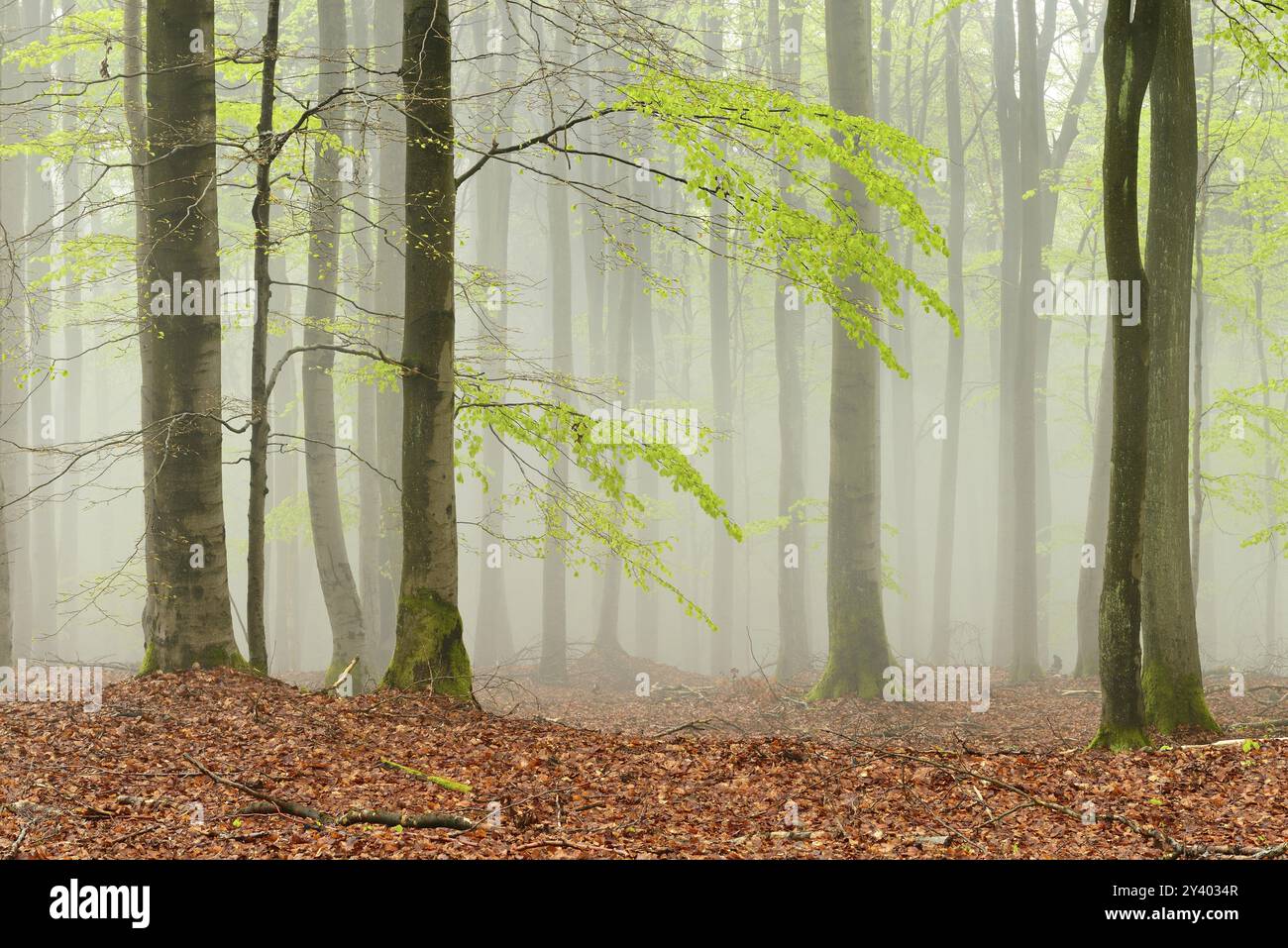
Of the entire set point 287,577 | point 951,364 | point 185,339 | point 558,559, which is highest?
point 951,364

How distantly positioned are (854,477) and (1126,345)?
659cm

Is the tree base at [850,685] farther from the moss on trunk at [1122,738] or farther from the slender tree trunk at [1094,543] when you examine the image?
the moss on trunk at [1122,738]

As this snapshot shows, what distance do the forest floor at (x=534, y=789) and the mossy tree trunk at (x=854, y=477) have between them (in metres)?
5.89

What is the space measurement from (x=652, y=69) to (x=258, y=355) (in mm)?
3878

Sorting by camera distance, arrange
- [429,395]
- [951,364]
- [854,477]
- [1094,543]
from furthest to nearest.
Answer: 1. [951,364]
2. [1094,543]
3. [854,477]
4. [429,395]

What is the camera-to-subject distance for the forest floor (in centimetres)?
467

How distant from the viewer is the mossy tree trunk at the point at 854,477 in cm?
1352

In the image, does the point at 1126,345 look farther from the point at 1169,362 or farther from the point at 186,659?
the point at 186,659

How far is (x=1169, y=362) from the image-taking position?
8.60m

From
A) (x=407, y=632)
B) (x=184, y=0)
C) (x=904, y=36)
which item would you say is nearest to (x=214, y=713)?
(x=407, y=632)

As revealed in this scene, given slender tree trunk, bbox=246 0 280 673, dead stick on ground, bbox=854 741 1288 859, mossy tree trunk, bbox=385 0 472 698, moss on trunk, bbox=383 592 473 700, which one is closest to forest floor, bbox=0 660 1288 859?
dead stick on ground, bbox=854 741 1288 859

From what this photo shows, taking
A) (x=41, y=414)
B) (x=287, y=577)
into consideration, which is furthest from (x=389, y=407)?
(x=41, y=414)

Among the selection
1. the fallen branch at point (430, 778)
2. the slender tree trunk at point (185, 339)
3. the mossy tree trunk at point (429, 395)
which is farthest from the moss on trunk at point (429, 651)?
the fallen branch at point (430, 778)
